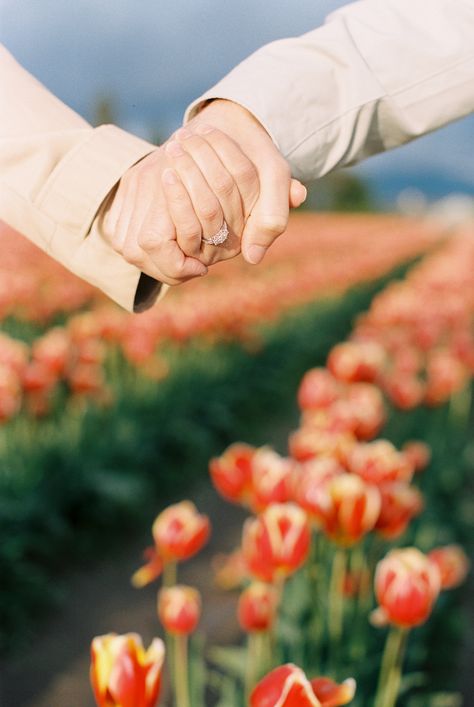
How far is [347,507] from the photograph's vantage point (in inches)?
59.3

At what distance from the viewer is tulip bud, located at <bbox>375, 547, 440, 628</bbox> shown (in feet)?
4.42

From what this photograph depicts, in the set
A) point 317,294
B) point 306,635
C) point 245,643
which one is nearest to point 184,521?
point 306,635

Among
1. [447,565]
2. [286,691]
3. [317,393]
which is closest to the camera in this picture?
[286,691]

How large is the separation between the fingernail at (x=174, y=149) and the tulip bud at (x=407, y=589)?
0.75 meters

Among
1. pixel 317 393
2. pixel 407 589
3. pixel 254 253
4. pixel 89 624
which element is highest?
pixel 254 253

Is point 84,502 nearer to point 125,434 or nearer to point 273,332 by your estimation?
point 125,434

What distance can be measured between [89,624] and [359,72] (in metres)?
1.96

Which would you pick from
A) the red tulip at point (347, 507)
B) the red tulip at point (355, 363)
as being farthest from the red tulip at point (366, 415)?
the red tulip at point (347, 507)

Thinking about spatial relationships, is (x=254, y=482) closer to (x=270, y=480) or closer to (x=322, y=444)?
(x=270, y=480)

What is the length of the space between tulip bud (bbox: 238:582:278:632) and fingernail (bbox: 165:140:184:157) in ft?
2.57

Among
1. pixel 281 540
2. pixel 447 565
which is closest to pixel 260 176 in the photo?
pixel 281 540

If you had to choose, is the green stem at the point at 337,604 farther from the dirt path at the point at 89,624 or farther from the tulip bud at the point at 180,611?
the dirt path at the point at 89,624

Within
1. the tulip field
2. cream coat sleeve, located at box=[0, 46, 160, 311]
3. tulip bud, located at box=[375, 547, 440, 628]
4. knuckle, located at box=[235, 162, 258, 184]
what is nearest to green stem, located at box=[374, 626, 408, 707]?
the tulip field

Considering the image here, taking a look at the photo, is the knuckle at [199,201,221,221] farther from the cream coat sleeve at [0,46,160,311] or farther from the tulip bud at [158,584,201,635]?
the tulip bud at [158,584,201,635]
